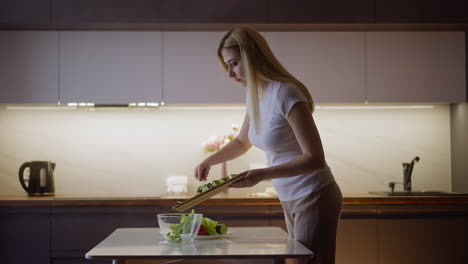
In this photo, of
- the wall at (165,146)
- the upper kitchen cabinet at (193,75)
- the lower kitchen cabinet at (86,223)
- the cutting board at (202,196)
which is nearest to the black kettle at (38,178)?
A: the wall at (165,146)

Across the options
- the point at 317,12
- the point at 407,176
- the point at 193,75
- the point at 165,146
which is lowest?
the point at 407,176

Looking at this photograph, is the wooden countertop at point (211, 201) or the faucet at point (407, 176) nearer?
the wooden countertop at point (211, 201)

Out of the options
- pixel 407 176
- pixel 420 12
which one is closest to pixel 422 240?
pixel 407 176

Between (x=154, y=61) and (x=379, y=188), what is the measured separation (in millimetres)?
1710

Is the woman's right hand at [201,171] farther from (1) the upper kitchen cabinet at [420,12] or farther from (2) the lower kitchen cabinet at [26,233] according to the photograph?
(1) the upper kitchen cabinet at [420,12]

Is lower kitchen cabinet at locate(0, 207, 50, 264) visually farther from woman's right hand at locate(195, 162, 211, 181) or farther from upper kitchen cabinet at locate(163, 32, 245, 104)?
woman's right hand at locate(195, 162, 211, 181)

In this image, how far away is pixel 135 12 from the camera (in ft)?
12.7

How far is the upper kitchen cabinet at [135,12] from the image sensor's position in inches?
152

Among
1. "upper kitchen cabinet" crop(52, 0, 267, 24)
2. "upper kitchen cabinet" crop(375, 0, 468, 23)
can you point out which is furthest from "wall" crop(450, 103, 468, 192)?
Answer: "upper kitchen cabinet" crop(52, 0, 267, 24)

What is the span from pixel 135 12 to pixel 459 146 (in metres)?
2.23

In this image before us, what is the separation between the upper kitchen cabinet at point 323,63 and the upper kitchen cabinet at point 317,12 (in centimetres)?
15

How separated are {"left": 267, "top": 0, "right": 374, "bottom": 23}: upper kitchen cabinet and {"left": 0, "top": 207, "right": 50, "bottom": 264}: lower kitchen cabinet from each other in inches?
69.7

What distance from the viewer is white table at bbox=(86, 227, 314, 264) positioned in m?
1.75

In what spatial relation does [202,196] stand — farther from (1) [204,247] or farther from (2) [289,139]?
(2) [289,139]
